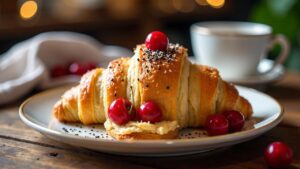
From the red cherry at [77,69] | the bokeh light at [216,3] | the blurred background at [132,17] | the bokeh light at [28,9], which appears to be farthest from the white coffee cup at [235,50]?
the bokeh light at [216,3]

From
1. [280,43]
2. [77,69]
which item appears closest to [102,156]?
[77,69]

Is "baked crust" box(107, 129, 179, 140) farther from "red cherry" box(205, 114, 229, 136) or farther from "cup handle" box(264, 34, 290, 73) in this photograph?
"cup handle" box(264, 34, 290, 73)

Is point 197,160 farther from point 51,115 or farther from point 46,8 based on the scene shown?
point 46,8

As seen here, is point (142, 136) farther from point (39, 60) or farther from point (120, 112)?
point (39, 60)

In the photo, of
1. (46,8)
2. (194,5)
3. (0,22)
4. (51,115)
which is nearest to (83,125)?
(51,115)

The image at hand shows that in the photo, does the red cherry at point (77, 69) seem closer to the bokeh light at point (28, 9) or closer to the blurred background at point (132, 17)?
the blurred background at point (132, 17)

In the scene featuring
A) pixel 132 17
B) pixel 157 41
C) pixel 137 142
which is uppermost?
pixel 157 41
